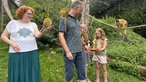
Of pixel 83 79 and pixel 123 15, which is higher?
pixel 123 15

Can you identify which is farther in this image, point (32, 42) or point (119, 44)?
point (119, 44)

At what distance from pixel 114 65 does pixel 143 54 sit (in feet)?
4.80

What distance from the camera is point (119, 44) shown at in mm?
10047

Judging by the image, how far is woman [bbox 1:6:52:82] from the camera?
4875mm

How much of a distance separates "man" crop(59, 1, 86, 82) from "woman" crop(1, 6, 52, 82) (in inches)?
14.7

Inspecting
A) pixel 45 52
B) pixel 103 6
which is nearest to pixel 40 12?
pixel 45 52

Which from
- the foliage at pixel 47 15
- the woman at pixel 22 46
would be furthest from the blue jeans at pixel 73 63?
the foliage at pixel 47 15

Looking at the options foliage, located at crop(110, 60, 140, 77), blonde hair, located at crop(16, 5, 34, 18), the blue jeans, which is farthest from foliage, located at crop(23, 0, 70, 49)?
blonde hair, located at crop(16, 5, 34, 18)

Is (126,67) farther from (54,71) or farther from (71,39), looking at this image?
(71,39)

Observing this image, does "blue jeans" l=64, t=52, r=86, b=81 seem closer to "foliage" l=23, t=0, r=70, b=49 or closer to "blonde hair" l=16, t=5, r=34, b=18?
"blonde hair" l=16, t=5, r=34, b=18

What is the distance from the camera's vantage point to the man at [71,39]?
490 cm

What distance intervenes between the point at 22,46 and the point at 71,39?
0.74 metres

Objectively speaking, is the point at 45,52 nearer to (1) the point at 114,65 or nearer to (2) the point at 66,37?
(1) the point at 114,65

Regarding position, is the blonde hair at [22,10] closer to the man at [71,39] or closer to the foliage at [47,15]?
the man at [71,39]
